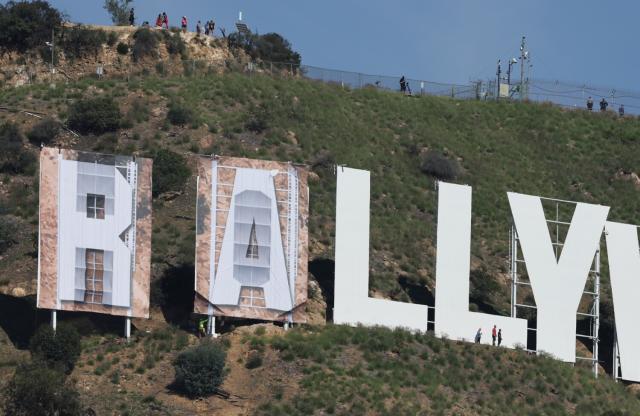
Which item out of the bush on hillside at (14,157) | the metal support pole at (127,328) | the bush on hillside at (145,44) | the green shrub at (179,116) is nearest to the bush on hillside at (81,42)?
the bush on hillside at (145,44)

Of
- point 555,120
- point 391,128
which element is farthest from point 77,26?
point 555,120

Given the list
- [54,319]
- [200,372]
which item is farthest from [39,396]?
[54,319]

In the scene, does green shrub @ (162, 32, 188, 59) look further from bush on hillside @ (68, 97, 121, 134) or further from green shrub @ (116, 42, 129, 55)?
bush on hillside @ (68, 97, 121, 134)

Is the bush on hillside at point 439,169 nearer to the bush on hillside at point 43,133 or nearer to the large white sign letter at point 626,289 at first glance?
the large white sign letter at point 626,289

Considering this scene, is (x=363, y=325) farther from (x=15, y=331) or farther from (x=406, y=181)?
(x=406, y=181)

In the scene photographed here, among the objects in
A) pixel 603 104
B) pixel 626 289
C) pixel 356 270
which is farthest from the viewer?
pixel 603 104

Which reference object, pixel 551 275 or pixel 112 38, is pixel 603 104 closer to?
pixel 112 38

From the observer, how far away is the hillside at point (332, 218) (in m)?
55.3

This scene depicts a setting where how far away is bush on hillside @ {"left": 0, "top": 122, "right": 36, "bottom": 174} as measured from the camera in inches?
2739

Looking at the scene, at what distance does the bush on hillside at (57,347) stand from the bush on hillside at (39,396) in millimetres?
2632

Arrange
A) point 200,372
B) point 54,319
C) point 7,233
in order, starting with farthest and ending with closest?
point 7,233 < point 54,319 < point 200,372

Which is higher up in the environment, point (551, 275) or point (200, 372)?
point (551, 275)

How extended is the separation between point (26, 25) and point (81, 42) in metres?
2.85

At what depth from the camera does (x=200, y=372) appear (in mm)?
53750
